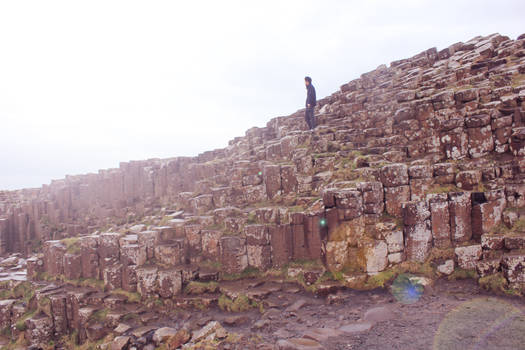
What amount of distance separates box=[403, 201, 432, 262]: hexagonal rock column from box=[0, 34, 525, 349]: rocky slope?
0.03 meters

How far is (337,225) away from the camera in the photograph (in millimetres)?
8812

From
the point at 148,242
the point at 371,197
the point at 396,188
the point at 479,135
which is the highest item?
the point at 479,135

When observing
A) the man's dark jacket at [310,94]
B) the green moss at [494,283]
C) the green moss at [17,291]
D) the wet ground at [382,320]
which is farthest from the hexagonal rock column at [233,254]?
the man's dark jacket at [310,94]

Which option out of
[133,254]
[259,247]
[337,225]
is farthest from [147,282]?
[337,225]

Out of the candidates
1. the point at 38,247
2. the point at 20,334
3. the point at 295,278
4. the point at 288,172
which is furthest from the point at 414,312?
the point at 38,247

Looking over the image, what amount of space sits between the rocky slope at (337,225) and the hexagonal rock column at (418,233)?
0.03 metres

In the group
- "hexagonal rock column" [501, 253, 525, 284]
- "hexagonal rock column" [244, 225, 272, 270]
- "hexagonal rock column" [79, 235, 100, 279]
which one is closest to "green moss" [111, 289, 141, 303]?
"hexagonal rock column" [79, 235, 100, 279]

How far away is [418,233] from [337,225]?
7.17 feet

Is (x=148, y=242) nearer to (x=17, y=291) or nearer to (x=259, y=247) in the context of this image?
(x=259, y=247)

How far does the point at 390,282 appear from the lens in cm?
814

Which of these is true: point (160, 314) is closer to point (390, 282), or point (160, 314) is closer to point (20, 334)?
point (20, 334)

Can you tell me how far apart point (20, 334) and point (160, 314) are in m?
5.57

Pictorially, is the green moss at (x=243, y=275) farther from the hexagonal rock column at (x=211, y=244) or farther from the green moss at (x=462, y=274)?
the green moss at (x=462, y=274)

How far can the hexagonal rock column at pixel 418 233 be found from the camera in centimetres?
850
